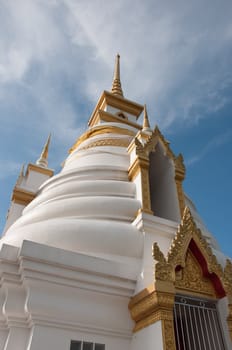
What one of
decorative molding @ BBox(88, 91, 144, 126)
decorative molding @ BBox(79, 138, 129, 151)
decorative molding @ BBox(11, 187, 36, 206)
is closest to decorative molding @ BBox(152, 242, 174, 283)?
decorative molding @ BBox(79, 138, 129, 151)

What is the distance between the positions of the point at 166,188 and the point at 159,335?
3.78 metres

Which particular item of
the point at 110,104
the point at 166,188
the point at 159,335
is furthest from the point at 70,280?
the point at 110,104

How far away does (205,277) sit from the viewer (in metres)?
4.32

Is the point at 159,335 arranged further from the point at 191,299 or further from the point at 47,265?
the point at 47,265

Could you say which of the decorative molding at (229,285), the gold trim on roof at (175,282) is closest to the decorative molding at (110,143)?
the gold trim on roof at (175,282)

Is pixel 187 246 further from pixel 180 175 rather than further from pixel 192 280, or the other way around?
pixel 180 175

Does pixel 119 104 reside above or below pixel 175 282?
above

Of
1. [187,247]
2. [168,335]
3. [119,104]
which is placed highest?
[119,104]

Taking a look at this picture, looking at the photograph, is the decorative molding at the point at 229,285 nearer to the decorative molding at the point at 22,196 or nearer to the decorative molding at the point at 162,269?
the decorative molding at the point at 162,269

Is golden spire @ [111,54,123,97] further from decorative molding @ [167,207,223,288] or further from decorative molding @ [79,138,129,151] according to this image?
decorative molding @ [167,207,223,288]

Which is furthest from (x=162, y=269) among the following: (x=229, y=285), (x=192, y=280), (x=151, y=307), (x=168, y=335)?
(x=229, y=285)

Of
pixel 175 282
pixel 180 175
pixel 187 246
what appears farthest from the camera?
pixel 180 175

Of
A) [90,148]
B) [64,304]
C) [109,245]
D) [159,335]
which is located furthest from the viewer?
[90,148]

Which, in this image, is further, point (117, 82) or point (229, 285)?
point (117, 82)
